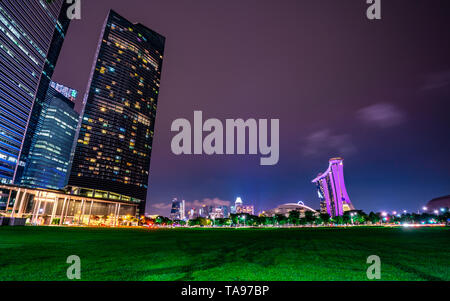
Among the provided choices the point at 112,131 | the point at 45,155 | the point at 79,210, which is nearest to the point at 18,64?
the point at 112,131

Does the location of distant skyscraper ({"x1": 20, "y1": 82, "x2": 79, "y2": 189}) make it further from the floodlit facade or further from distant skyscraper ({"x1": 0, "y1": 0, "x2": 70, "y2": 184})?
distant skyscraper ({"x1": 0, "y1": 0, "x2": 70, "y2": 184})

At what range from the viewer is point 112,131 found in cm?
17350

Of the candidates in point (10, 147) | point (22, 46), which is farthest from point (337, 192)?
point (22, 46)

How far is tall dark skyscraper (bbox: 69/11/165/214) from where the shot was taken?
159 m

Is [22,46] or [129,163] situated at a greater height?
[22,46]

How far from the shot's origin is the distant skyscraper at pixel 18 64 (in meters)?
119

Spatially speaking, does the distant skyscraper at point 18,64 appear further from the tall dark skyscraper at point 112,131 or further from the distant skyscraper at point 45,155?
the distant skyscraper at point 45,155

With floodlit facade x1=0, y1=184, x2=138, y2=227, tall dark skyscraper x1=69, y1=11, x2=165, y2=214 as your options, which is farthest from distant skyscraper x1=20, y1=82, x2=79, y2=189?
floodlit facade x1=0, y1=184, x2=138, y2=227

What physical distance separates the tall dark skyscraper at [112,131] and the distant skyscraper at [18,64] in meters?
31.2

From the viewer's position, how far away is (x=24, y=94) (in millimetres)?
132875

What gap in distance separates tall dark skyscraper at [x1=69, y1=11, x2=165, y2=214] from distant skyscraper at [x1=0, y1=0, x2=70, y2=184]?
31.2m

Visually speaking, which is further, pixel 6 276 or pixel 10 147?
pixel 10 147
